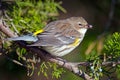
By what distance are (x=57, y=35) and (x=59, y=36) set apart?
0.8 inches

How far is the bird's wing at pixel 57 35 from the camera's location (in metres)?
3.46

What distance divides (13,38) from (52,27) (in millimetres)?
687

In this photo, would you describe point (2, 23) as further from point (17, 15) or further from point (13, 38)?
point (17, 15)

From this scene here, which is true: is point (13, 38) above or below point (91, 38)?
above

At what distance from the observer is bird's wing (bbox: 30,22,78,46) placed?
136 inches

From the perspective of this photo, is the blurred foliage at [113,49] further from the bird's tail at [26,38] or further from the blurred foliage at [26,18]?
the bird's tail at [26,38]

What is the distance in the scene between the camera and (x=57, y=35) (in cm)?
368

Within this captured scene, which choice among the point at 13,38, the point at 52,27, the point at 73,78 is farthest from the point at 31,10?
the point at 13,38

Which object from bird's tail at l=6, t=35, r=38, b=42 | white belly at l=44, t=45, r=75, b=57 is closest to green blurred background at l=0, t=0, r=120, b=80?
white belly at l=44, t=45, r=75, b=57

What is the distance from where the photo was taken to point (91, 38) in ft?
16.2

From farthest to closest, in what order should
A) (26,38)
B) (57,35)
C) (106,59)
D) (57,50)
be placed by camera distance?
1. (57,35)
2. (57,50)
3. (26,38)
4. (106,59)

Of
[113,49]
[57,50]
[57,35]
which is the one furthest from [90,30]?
[113,49]

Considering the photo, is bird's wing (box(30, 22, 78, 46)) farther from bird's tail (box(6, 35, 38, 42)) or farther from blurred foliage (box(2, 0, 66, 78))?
blurred foliage (box(2, 0, 66, 78))

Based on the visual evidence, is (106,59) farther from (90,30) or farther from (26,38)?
(90,30)
